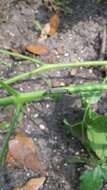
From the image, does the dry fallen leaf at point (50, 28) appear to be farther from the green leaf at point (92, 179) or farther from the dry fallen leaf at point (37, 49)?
the green leaf at point (92, 179)

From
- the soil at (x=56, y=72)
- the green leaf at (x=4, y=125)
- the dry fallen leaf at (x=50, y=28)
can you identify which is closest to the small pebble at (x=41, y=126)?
the soil at (x=56, y=72)

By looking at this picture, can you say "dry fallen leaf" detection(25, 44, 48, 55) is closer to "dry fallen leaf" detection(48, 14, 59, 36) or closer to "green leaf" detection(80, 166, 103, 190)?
"dry fallen leaf" detection(48, 14, 59, 36)

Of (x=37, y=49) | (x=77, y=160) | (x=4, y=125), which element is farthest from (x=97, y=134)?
(x=37, y=49)

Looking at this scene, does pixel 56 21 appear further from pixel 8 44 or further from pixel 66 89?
pixel 66 89

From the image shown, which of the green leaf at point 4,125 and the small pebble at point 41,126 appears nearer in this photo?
the green leaf at point 4,125

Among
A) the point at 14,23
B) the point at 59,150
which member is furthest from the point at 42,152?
the point at 14,23

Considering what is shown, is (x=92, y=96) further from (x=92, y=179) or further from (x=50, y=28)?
(x=50, y=28)
